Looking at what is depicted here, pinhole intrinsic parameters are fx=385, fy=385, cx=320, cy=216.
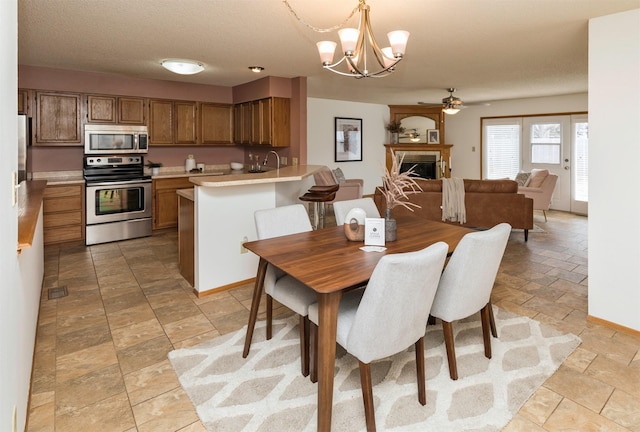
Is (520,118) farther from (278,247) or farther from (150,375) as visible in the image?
(150,375)

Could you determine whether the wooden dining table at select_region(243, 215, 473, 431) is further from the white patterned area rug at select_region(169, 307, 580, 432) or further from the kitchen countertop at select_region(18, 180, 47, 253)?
the kitchen countertop at select_region(18, 180, 47, 253)

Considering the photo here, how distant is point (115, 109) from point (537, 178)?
6766 mm

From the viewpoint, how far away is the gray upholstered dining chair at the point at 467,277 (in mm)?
2016

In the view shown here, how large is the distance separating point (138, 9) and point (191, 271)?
2.23 m

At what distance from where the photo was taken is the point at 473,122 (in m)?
8.87

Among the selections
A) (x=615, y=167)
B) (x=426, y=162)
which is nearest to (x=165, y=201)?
(x=615, y=167)

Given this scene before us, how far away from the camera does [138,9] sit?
2.84 metres

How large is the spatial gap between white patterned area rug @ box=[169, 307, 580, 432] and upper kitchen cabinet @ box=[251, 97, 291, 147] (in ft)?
11.1

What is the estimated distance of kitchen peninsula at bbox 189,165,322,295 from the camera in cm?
339

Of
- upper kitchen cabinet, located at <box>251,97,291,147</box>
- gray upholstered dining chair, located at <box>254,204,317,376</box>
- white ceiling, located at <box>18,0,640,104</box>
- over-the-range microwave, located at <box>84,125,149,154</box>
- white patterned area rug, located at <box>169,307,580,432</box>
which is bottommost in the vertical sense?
white patterned area rug, located at <box>169,307,580,432</box>

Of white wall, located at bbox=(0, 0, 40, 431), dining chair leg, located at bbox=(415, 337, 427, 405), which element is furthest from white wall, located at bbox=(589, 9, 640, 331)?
white wall, located at bbox=(0, 0, 40, 431)

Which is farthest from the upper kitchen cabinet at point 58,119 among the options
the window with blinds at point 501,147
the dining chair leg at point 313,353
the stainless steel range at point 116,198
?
the window with blinds at point 501,147

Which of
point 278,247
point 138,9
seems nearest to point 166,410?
point 278,247

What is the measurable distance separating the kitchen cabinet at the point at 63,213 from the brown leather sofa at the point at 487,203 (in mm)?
3989
